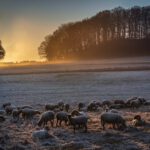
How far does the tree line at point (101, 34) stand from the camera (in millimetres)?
125169

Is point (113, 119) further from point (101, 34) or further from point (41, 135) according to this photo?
point (101, 34)

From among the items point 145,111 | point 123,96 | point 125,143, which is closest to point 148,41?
point 123,96

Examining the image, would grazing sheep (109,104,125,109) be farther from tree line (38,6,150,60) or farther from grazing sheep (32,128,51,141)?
tree line (38,6,150,60)

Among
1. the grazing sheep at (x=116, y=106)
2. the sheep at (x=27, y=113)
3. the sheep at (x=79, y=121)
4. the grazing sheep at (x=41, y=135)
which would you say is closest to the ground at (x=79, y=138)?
the grazing sheep at (x=41, y=135)

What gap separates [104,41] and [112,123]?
10792 centimetres

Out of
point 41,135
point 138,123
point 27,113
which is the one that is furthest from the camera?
point 27,113

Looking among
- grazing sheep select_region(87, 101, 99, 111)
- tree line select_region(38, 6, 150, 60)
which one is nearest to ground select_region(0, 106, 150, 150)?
grazing sheep select_region(87, 101, 99, 111)

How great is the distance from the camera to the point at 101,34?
434 ft

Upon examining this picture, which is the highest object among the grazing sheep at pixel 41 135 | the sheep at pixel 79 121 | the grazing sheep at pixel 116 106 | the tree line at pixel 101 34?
the tree line at pixel 101 34

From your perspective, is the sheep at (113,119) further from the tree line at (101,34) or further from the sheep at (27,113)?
the tree line at (101,34)

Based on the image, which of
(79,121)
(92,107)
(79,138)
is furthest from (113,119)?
(92,107)

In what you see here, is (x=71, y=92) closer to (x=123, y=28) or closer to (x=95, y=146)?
(x=95, y=146)

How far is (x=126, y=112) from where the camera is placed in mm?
27844

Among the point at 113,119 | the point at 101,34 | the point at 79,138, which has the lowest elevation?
the point at 79,138
